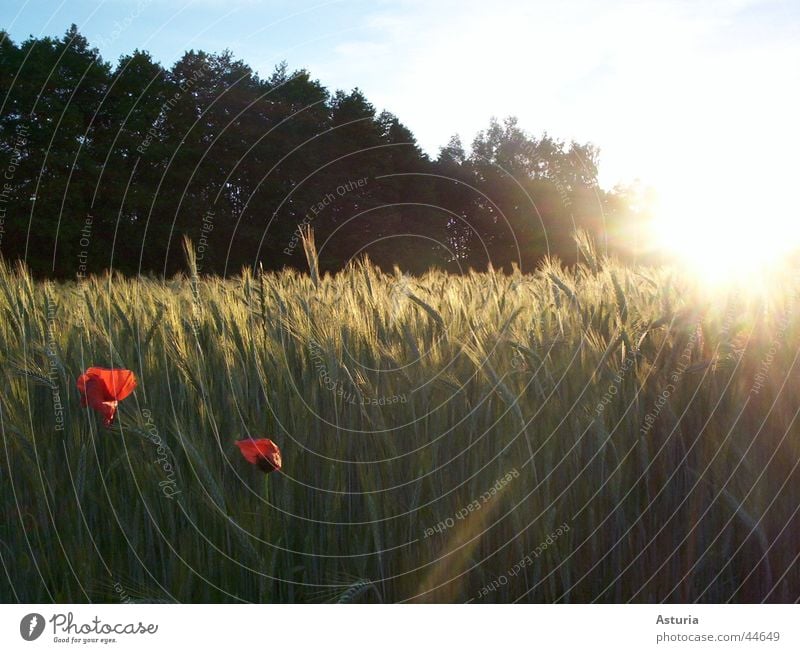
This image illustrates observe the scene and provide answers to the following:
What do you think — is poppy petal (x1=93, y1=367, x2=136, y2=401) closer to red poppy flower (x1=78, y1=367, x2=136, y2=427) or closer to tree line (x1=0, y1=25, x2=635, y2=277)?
red poppy flower (x1=78, y1=367, x2=136, y2=427)

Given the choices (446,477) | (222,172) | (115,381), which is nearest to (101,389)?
(115,381)

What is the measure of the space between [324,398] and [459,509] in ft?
1.41

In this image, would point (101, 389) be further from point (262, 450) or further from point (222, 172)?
point (222, 172)

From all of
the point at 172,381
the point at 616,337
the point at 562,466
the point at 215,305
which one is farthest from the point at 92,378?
the point at 616,337

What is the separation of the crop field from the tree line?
849 cm

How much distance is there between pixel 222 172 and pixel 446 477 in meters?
17.3

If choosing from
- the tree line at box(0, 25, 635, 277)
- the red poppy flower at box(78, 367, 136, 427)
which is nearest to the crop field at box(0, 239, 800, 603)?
the red poppy flower at box(78, 367, 136, 427)

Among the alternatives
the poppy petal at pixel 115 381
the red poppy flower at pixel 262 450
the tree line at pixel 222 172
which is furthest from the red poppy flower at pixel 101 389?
the tree line at pixel 222 172
